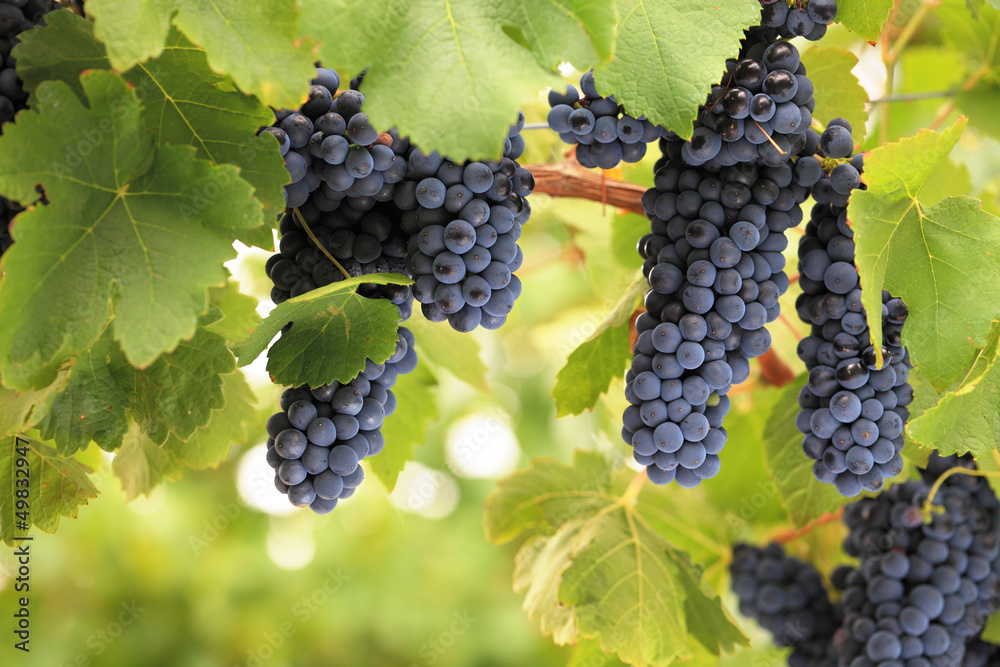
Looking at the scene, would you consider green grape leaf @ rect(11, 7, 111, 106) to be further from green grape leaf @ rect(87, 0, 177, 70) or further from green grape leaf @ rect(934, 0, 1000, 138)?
green grape leaf @ rect(934, 0, 1000, 138)

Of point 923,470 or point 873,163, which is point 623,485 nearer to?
point 923,470

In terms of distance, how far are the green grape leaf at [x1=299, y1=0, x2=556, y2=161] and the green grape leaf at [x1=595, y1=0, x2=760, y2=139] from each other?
10 cm

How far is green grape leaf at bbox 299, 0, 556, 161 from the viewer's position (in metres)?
0.45

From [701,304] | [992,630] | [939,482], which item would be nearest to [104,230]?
[701,304]

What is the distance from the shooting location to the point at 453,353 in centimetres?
100

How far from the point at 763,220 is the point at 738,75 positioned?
12cm

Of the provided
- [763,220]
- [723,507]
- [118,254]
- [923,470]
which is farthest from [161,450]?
[923,470]

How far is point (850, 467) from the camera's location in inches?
23.5

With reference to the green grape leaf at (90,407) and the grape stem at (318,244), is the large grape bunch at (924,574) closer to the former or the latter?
the grape stem at (318,244)

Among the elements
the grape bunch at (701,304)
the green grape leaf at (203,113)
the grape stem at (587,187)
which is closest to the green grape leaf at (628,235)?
the grape stem at (587,187)

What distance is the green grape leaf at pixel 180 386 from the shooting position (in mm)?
595

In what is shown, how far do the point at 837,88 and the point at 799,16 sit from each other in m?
0.19

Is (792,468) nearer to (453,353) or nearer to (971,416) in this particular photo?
(971,416)

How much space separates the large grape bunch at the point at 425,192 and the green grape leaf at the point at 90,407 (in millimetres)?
203
